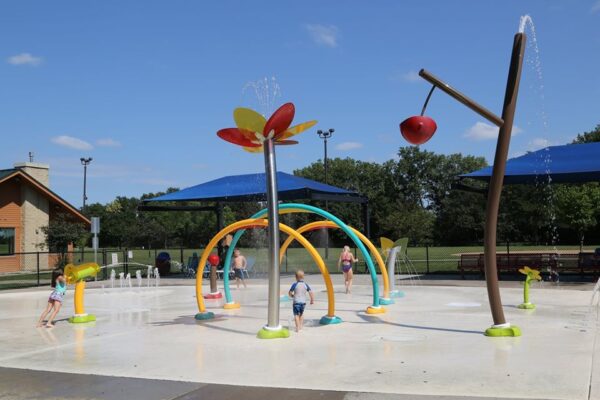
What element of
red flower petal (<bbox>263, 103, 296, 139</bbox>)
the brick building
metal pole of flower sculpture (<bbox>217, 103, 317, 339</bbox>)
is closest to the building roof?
the brick building

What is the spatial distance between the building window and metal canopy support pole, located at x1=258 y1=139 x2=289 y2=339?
1008 inches

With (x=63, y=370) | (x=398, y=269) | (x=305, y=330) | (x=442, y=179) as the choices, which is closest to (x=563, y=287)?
(x=305, y=330)

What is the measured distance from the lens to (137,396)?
243 inches

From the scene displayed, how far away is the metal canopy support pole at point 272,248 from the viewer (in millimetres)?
9289

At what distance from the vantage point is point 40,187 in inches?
1235

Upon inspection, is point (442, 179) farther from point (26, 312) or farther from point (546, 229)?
point (26, 312)

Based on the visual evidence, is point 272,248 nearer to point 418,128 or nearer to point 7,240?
point 418,128

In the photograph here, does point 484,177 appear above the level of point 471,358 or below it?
above

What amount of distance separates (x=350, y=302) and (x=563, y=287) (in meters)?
6.83

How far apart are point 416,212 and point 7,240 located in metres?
47.8

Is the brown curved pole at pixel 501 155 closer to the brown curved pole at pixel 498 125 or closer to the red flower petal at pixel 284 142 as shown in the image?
the brown curved pole at pixel 498 125

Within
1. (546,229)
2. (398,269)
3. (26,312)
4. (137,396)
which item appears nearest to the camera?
(137,396)

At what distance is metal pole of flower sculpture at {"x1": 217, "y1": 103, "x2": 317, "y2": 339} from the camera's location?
9.29 metres

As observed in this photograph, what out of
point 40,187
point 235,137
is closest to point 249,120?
point 235,137
